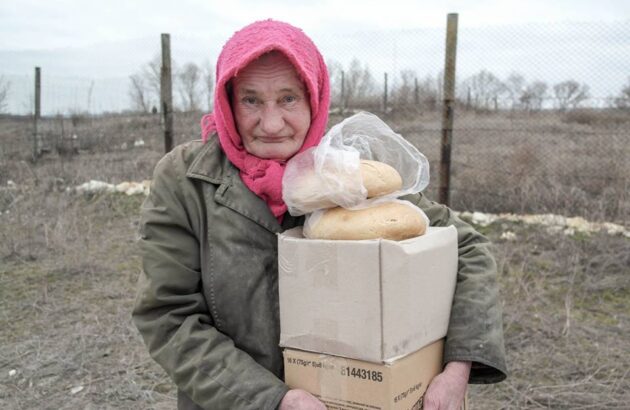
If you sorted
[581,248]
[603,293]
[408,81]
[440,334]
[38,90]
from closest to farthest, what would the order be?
[440,334] < [603,293] < [581,248] < [408,81] < [38,90]

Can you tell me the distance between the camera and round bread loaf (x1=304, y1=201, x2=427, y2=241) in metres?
1.29

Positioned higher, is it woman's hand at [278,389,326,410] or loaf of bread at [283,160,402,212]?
loaf of bread at [283,160,402,212]

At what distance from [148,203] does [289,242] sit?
0.41m

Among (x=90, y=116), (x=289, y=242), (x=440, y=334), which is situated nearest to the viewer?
(x=289, y=242)

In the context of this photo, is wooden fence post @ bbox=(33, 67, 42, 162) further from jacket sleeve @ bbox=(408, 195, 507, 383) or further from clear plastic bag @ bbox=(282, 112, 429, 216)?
jacket sleeve @ bbox=(408, 195, 507, 383)

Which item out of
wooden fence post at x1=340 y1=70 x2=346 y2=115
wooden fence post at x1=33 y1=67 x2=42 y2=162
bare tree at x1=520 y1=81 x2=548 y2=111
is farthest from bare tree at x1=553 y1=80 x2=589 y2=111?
wooden fence post at x1=33 y1=67 x2=42 y2=162

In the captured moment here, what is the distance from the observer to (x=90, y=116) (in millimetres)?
14930

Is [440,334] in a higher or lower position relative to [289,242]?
lower

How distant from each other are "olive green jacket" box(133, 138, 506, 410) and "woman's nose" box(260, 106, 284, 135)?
0.14 metres

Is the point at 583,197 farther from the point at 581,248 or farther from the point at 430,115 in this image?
the point at 430,115

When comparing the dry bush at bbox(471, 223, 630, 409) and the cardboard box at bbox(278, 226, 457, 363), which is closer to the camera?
the cardboard box at bbox(278, 226, 457, 363)

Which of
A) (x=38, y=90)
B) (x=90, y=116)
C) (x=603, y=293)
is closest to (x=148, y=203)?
(x=603, y=293)

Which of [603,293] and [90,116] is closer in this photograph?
[603,293]

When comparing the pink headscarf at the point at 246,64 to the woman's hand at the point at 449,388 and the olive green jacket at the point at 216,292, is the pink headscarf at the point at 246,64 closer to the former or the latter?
the olive green jacket at the point at 216,292
